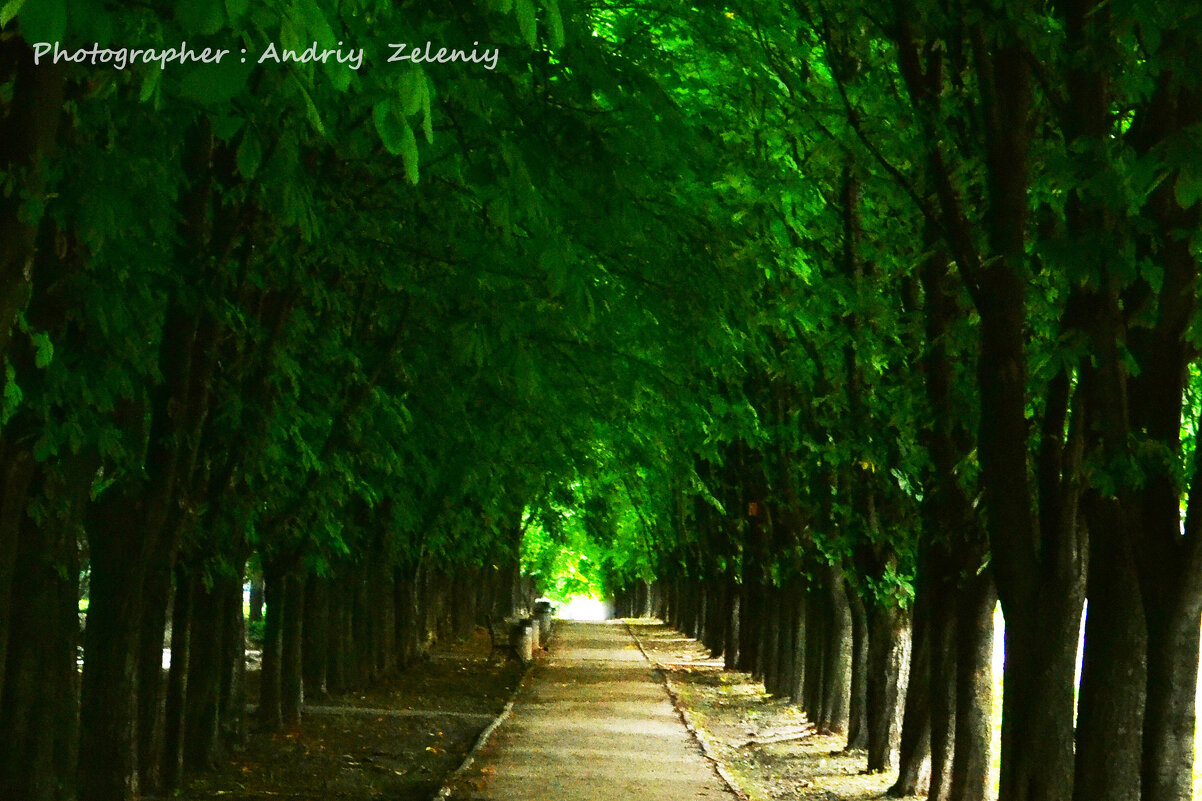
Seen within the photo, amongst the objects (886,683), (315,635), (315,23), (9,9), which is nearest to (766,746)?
(886,683)

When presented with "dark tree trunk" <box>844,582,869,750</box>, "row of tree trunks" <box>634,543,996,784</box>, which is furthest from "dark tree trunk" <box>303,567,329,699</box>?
"dark tree trunk" <box>844,582,869,750</box>

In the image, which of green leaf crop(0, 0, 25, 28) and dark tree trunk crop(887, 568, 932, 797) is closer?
green leaf crop(0, 0, 25, 28)

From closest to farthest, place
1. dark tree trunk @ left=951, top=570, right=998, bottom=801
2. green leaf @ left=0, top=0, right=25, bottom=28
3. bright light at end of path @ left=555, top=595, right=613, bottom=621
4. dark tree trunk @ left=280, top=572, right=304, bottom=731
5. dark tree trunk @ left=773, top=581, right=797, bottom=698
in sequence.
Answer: green leaf @ left=0, top=0, right=25, bottom=28
dark tree trunk @ left=951, top=570, right=998, bottom=801
dark tree trunk @ left=280, top=572, right=304, bottom=731
dark tree trunk @ left=773, top=581, right=797, bottom=698
bright light at end of path @ left=555, top=595, right=613, bottom=621

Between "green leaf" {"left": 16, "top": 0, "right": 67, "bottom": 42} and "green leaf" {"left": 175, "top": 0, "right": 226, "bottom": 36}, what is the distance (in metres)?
0.28

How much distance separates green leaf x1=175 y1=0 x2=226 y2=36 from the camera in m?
3.67

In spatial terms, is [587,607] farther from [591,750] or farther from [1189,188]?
[1189,188]

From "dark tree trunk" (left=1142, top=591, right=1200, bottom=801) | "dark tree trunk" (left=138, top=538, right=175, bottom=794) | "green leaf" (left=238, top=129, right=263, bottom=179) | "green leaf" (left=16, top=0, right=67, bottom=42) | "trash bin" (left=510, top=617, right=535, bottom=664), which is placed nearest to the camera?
"green leaf" (left=16, top=0, right=67, bottom=42)

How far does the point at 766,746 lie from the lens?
21.9 metres

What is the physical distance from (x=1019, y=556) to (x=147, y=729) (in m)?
7.75

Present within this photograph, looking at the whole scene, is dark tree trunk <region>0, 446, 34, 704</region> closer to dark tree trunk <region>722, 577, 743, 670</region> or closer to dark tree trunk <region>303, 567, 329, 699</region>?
dark tree trunk <region>303, 567, 329, 699</region>

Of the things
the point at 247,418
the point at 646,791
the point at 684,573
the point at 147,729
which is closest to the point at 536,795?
the point at 646,791

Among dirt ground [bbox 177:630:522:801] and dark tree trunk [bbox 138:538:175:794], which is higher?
dark tree trunk [bbox 138:538:175:794]

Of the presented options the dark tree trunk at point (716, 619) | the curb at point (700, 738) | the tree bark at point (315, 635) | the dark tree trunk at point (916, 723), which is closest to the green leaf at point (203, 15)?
the curb at point (700, 738)

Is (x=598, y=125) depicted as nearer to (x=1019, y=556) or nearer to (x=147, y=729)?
(x=1019, y=556)
